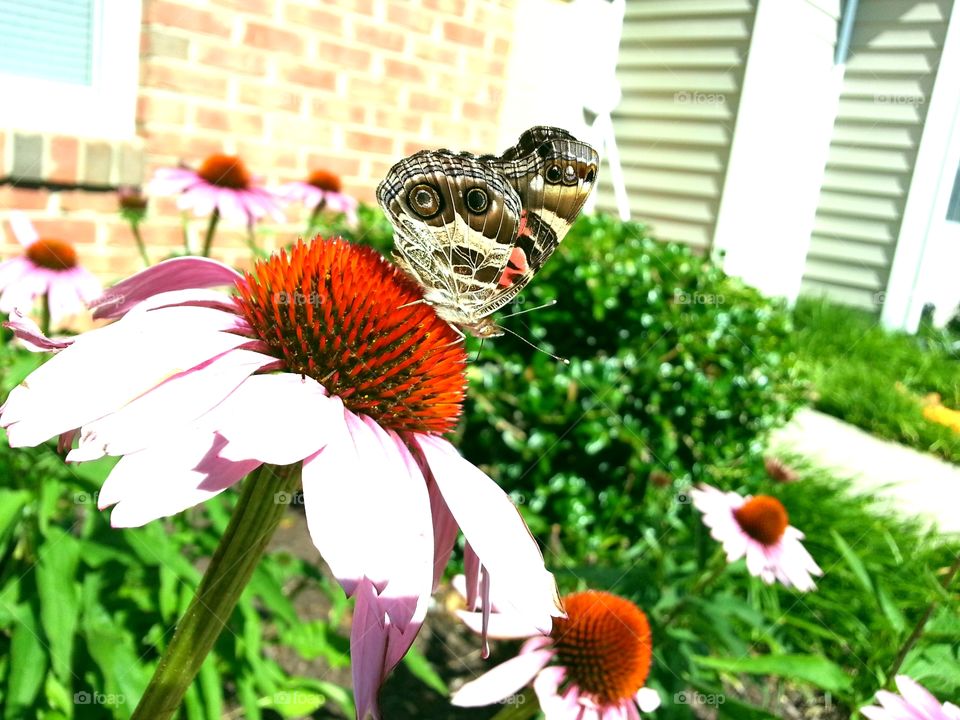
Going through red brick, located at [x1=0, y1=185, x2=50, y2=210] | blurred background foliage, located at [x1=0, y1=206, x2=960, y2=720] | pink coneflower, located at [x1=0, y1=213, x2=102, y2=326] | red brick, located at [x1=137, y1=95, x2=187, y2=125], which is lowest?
blurred background foliage, located at [x1=0, y1=206, x2=960, y2=720]

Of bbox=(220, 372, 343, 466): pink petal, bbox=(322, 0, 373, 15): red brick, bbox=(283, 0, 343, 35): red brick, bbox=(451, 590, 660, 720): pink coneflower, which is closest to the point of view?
bbox=(220, 372, 343, 466): pink petal

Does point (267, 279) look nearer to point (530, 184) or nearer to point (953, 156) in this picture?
point (530, 184)

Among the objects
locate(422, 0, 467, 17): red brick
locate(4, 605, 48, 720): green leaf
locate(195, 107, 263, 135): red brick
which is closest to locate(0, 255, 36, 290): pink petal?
locate(4, 605, 48, 720): green leaf

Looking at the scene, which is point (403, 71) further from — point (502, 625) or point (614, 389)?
point (502, 625)

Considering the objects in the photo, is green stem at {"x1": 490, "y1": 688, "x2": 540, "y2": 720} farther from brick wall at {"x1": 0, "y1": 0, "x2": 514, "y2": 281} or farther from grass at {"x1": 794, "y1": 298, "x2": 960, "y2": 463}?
grass at {"x1": 794, "y1": 298, "x2": 960, "y2": 463}

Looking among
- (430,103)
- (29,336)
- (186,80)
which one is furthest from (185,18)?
(29,336)
